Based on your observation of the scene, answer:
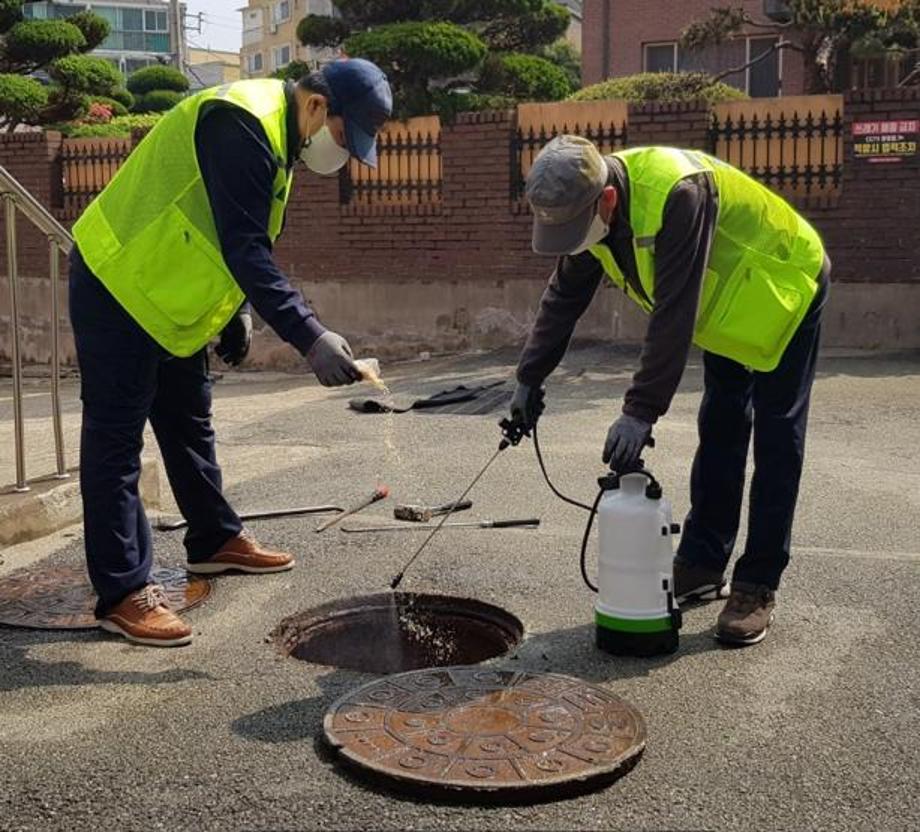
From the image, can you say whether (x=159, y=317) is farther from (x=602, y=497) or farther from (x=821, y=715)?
(x=821, y=715)

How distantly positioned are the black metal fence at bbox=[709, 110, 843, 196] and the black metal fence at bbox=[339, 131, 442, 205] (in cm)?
292

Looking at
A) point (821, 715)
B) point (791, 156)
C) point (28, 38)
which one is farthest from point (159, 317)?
point (28, 38)

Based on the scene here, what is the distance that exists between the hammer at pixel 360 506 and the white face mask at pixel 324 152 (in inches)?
71.3

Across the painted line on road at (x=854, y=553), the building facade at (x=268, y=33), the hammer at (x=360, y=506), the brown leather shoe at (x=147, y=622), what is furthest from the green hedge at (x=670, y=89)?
the building facade at (x=268, y=33)

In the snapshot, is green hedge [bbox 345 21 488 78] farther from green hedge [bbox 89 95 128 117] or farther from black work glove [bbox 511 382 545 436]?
black work glove [bbox 511 382 545 436]

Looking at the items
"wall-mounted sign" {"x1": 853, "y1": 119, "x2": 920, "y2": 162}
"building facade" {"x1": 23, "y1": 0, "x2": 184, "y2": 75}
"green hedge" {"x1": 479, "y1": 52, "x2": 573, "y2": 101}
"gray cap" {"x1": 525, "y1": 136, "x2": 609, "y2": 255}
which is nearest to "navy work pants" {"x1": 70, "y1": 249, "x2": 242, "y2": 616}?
"gray cap" {"x1": 525, "y1": 136, "x2": 609, "y2": 255}

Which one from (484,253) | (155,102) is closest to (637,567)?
(484,253)

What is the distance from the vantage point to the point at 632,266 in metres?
3.60

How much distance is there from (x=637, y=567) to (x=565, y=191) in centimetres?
113

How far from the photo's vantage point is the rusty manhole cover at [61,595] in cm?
406

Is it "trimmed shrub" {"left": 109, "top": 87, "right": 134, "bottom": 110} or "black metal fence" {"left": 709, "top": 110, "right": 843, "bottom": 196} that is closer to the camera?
"black metal fence" {"left": 709, "top": 110, "right": 843, "bottom": 196}

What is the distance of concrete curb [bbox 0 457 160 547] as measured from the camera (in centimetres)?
490

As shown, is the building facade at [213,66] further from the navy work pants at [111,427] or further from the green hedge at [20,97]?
the navy work pants at [111,427]

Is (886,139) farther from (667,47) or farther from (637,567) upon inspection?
(667,47)
